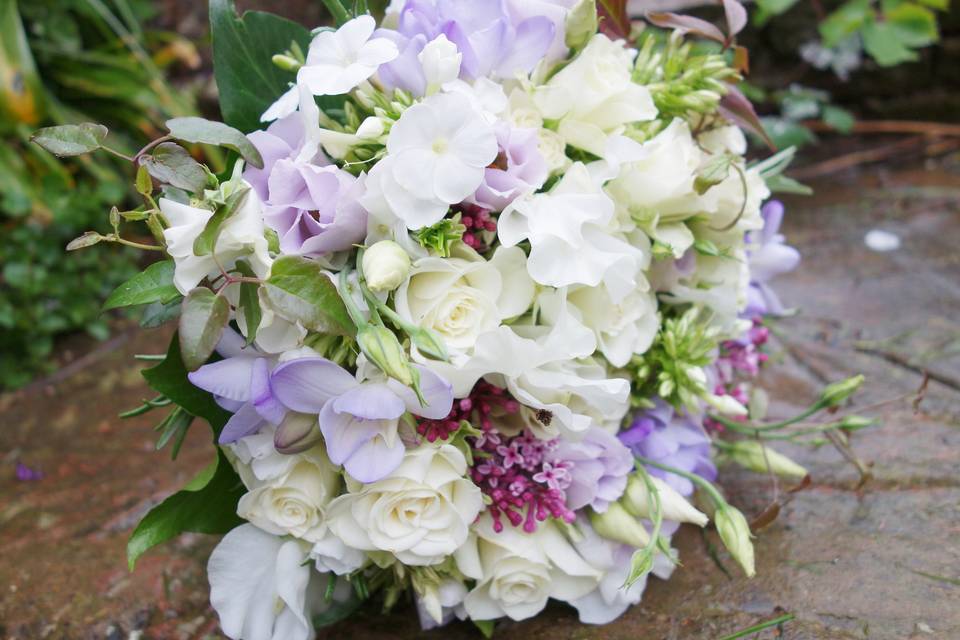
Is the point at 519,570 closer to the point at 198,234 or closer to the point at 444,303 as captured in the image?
the point at 444,303

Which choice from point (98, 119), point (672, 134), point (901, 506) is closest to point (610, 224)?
point (672, 134)

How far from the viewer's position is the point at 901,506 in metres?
1.04

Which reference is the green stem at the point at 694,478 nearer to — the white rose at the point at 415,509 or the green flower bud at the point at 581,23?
the white rose at the point at 415,509

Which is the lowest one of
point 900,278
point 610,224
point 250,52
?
point 900,278

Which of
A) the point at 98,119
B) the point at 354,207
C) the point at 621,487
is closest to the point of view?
the point at 354,207

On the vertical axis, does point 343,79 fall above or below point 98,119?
above

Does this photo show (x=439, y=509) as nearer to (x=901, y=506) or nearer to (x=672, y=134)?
(x=672, y=134)

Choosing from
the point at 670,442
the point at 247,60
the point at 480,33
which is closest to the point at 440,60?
the point at 480,33

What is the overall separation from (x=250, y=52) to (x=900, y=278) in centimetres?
137

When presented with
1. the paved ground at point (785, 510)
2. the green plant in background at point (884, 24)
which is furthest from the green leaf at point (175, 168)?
the green plant in background at point (884, 24)

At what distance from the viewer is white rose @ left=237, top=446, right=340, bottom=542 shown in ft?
2.66

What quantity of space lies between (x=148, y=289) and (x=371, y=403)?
0.25 metres

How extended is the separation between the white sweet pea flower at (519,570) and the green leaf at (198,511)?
264 millimetres

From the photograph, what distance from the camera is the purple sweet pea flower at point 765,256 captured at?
1.11 meters
